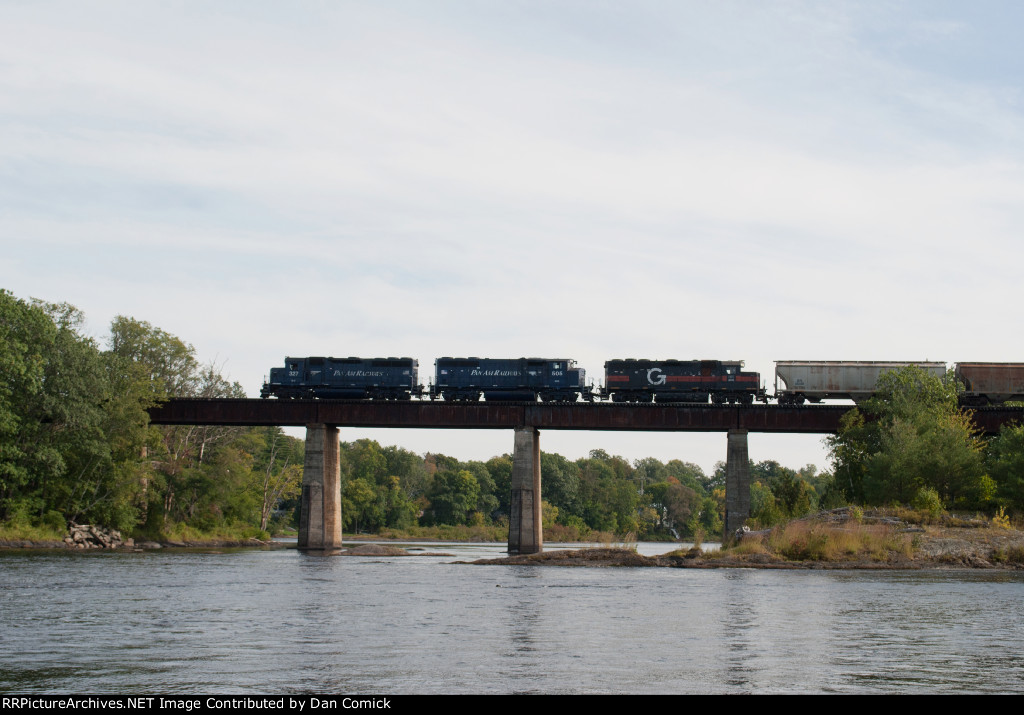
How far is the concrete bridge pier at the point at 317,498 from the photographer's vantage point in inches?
2906

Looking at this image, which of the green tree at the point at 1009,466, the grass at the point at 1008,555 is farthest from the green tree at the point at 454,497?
the grass at the point at 1008,555

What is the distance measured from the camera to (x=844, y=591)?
118 ft

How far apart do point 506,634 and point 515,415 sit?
49.4 meters

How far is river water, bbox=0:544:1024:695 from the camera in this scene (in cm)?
1753

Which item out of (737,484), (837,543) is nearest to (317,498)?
(737,484)

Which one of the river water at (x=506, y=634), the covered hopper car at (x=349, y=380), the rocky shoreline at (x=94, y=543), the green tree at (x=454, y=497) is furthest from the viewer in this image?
the green tree at (x=454, y=497)

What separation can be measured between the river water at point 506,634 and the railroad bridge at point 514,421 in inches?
1117

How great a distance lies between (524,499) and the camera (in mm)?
73000

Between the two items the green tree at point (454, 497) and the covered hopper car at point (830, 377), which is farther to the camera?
the green tree at point (454, 497)

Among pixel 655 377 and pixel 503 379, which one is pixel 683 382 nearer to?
pixel 655 377

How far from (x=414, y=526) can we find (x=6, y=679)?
12637cm

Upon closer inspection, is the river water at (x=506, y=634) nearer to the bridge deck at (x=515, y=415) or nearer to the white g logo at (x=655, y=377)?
the bridge deck at (x=515, y=415)

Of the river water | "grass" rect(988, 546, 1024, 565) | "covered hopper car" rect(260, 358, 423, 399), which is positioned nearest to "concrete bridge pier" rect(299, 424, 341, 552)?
"covered hopper car" rect(260, 358, 423, 399)
